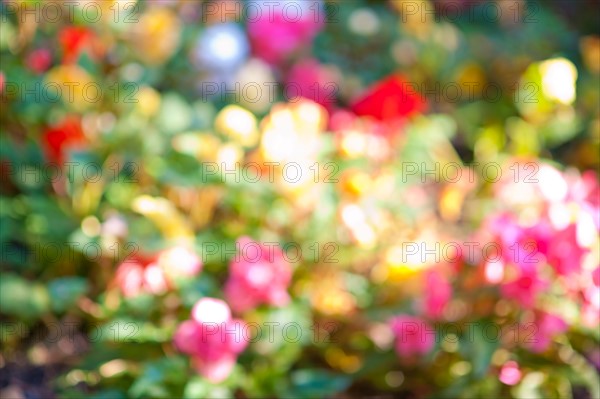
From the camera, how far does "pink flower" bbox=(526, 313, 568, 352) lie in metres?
1.20

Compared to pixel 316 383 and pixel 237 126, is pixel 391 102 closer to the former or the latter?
pixel 237 126

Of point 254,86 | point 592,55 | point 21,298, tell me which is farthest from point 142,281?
point 592,55

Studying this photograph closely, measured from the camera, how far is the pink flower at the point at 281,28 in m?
1.84

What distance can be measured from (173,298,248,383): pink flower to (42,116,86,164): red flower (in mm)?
414

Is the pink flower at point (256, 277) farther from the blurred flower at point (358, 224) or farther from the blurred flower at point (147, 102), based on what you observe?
the blurred flower at point (147, 102)

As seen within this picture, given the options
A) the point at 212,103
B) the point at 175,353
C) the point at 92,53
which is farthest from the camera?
the point at 212,103

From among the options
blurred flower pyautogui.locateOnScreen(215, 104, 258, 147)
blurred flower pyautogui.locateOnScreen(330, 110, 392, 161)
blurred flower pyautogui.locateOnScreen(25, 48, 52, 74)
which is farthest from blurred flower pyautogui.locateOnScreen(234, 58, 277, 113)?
blurred flower pyautogui.locateOnScreen(25, 48, 52, 74)

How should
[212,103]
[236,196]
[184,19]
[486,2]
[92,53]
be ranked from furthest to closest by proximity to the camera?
[486,2], [184,19], [212,103], [92,53], [236,196]

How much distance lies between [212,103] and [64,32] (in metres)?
0.38

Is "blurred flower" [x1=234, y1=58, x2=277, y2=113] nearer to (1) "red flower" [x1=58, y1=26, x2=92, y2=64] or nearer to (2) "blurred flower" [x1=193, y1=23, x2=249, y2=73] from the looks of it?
(2) "blurred flower" [x1=193, y1=23, x2=249, y2=73]

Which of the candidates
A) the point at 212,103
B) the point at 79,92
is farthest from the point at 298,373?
the point at 212,103

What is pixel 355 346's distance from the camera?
1.33m

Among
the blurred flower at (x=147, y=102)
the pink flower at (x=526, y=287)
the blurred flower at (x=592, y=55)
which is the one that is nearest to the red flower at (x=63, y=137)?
the blurred flower at (x=147, y=102)

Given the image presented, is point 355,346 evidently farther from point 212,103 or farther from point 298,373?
point 212,103
